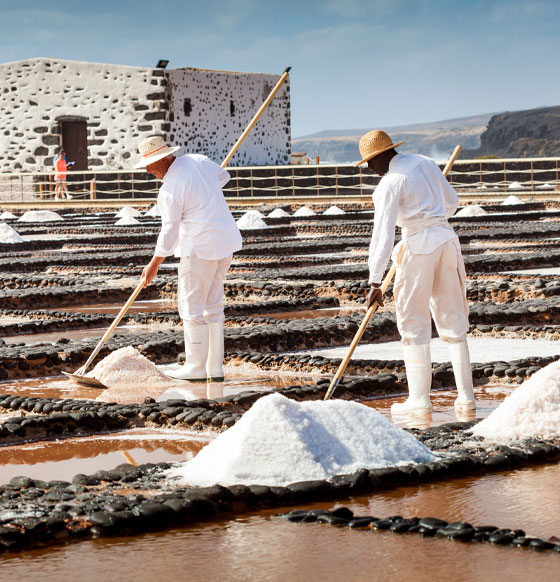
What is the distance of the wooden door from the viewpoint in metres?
38.3

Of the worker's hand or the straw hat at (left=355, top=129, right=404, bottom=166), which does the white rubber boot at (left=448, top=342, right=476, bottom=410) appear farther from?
the straw hat at (left=355, top=129, right=404, bottom=166)

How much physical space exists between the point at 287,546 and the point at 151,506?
47 cm

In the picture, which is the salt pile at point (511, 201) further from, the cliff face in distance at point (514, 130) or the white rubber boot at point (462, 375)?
the cliff face in distance at point (514, 130)

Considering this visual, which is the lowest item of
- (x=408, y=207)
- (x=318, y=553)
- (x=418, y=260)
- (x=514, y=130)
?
(x=318, y=553)

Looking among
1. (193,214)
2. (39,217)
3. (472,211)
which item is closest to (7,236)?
(39,217)

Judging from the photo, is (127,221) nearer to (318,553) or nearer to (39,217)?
(39,217)

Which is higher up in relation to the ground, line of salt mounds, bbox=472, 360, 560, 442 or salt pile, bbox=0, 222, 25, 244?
salt pile, bbox=0, 222, 25, 244

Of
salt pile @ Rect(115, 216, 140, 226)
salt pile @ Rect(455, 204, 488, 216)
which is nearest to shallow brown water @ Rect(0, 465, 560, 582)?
salt pile @ Rect(455, 204, 488, 216)

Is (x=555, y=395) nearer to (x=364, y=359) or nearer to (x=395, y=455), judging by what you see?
(x=395, y=455)

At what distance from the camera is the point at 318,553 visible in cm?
328

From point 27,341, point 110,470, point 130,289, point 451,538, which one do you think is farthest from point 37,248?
point 451,538

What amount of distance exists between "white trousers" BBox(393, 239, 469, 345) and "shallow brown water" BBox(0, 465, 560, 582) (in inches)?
68.8

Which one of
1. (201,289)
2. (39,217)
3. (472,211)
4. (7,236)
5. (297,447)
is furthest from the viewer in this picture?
(39,217)

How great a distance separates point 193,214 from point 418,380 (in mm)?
1511
